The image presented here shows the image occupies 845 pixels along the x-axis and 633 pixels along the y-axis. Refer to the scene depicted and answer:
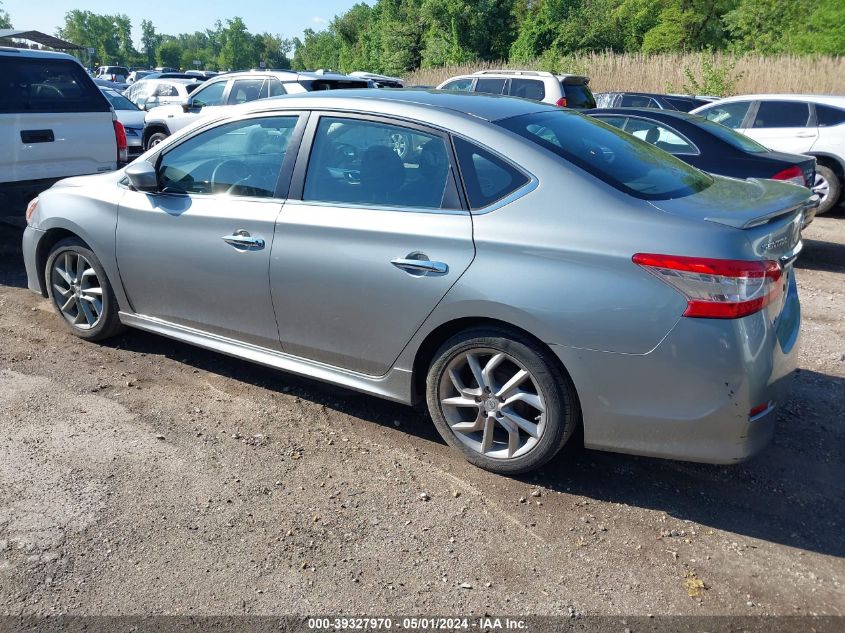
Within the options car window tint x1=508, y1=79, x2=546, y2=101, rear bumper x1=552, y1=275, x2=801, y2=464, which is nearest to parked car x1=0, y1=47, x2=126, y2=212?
rear bumper x1=552, y1=275, x2=801, y2=464

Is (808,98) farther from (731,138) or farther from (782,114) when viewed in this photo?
(731,138)

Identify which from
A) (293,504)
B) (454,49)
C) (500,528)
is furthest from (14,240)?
(454,49)

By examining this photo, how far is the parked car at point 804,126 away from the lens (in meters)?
10.7

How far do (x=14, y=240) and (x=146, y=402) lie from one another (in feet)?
17.5

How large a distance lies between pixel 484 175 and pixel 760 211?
4.03ft

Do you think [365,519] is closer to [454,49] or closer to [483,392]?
[483,392]

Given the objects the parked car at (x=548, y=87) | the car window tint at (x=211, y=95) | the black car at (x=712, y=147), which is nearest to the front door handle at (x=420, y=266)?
the black car at (x=712, y=147)

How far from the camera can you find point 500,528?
3.24m

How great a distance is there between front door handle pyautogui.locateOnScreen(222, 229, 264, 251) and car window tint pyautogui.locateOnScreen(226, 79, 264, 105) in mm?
8608

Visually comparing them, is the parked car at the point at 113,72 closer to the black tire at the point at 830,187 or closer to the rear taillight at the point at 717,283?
the black tire at the point at 830,187

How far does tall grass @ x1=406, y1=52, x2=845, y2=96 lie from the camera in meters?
21.0

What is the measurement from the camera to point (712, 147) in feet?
26.9

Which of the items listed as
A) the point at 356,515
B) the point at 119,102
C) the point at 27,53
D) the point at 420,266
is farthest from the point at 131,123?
the point at 356,515

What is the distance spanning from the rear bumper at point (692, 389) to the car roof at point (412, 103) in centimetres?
136
